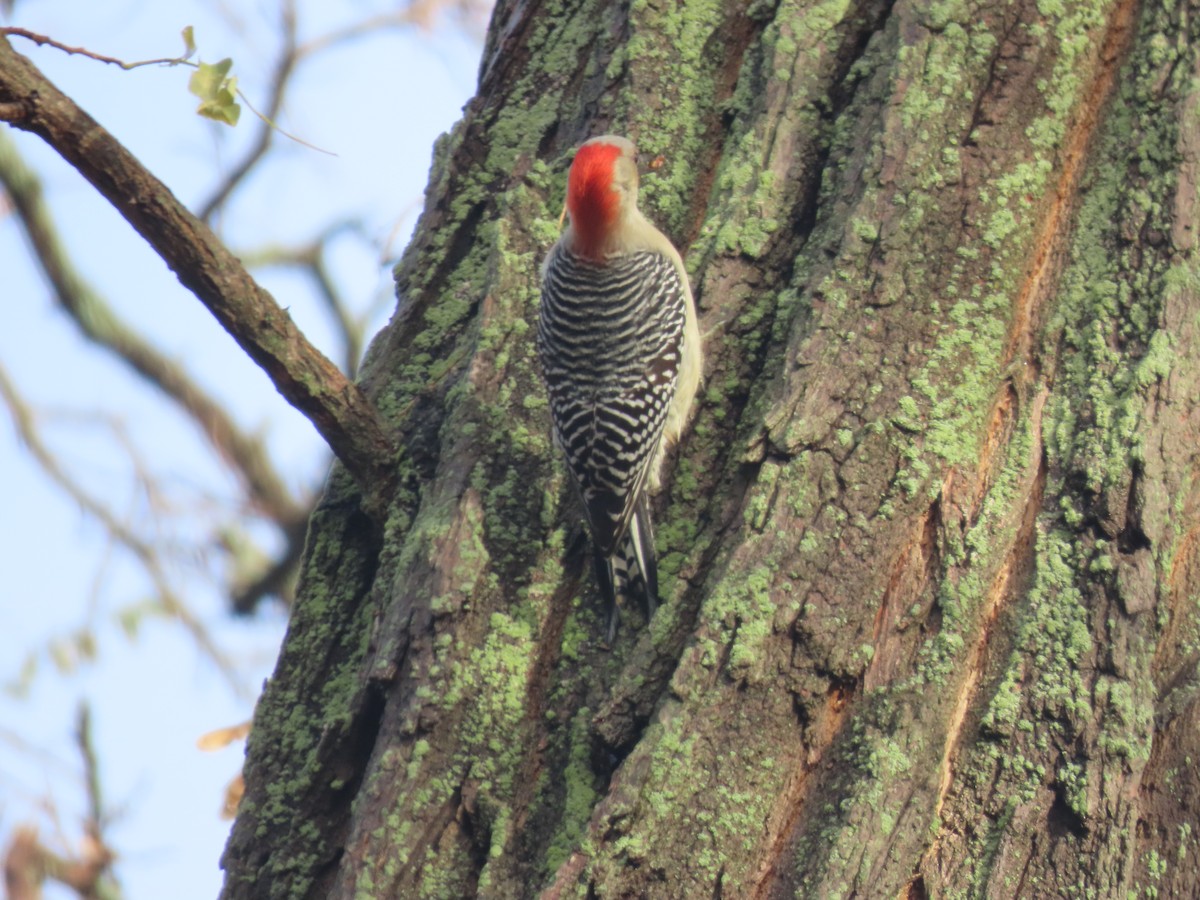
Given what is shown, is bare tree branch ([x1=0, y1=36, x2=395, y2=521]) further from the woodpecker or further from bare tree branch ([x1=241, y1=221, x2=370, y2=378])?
bare tree branch ([x1=241, y1=221, x2=370, y2=378])

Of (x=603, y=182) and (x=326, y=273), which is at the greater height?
(x=326, y=273)

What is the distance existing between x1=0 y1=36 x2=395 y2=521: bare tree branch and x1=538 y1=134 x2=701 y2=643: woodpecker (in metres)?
0.57

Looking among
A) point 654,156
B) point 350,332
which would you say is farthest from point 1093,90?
point 350,332

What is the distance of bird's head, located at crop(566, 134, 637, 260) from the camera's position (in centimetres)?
361

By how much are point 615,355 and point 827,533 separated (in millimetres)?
1923

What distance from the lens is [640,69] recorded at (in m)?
3.66

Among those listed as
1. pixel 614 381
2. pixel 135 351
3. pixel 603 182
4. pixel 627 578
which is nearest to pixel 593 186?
pixel 603 182

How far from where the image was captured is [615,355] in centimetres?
456

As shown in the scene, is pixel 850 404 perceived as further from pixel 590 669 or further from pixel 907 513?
pixel 590 669

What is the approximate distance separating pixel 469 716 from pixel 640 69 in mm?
1945

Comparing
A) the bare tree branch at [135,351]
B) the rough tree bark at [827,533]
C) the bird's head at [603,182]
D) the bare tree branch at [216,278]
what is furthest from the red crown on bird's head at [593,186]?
the bare tree branch at [135,351]

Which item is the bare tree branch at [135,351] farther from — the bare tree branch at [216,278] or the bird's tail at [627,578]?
the bird's tail at [627,578]

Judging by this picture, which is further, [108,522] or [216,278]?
[108,522]

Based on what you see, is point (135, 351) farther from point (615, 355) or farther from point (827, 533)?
point (827, 533)
